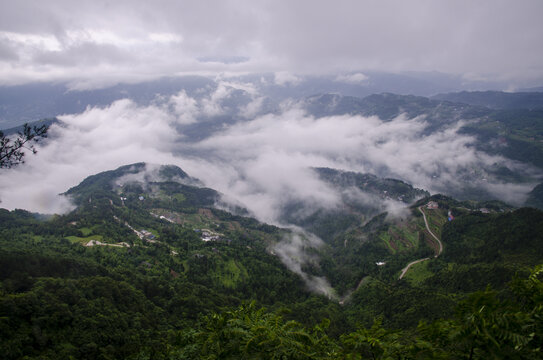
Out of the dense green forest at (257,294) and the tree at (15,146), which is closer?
the dense green forest at (257,294)

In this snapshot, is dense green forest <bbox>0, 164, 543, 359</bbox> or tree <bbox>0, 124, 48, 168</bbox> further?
tree <bbox>0, 124, 48, 168</bbox>

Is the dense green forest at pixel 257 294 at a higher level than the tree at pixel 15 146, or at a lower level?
lower

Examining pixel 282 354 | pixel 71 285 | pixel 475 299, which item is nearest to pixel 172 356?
pixel 282 354

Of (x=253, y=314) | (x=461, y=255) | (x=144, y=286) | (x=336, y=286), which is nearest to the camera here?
(x=253, y=314)

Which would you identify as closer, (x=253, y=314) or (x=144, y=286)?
(x=253, y=314)

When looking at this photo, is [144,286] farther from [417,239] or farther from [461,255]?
[417,239]

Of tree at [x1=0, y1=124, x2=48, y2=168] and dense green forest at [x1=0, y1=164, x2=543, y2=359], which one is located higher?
tree at [x1=0, y1=124, x2=48, y2=168]

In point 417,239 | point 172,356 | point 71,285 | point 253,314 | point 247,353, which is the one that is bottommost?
point 417,239

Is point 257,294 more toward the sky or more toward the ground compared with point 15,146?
more toward the ground
